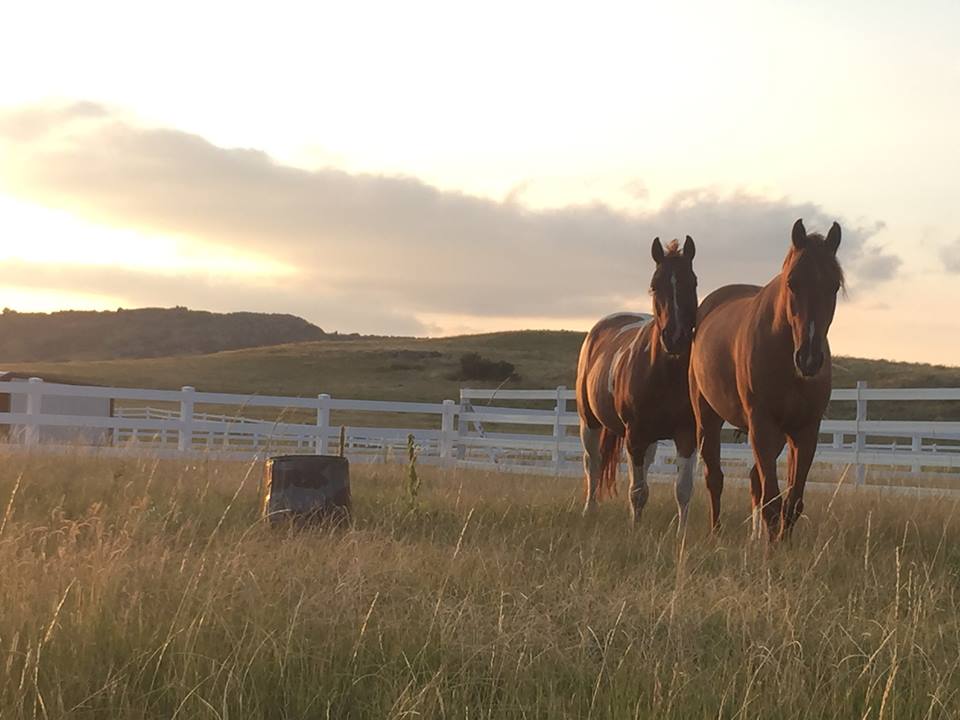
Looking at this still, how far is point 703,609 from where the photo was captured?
4.40 meters

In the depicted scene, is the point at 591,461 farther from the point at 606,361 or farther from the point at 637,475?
the point at 637,475

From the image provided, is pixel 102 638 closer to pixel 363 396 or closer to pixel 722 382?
pixel 722 382

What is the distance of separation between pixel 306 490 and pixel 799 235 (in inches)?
155

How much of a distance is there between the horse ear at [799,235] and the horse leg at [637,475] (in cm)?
256

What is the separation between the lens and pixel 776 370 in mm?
6355

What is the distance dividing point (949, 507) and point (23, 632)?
28.8 ft

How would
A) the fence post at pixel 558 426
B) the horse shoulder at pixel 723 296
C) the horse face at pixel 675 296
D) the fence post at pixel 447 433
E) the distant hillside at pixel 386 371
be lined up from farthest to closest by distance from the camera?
the distant hillside at pixel 386 371
the fence post at pixel 447 433
the fence post at pixel 558 426
the horse shoulder at pixel 723 296
the horse face at pixel 675 296

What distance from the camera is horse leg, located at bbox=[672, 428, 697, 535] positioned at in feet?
24.9

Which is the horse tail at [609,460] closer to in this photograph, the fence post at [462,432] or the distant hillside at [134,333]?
the fence post at [462,432]

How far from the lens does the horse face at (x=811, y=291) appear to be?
5.71 m

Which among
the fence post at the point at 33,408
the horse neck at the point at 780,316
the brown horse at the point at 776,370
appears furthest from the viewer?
the fence post at the point at 33,408

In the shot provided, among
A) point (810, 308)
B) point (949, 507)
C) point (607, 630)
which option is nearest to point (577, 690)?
point (607, 630)

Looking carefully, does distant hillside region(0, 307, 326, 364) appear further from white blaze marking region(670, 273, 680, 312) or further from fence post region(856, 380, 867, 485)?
white blaze marking region(670, 273, 680, 312)

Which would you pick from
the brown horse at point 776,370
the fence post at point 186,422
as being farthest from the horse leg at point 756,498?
the fence post at point 186,422
